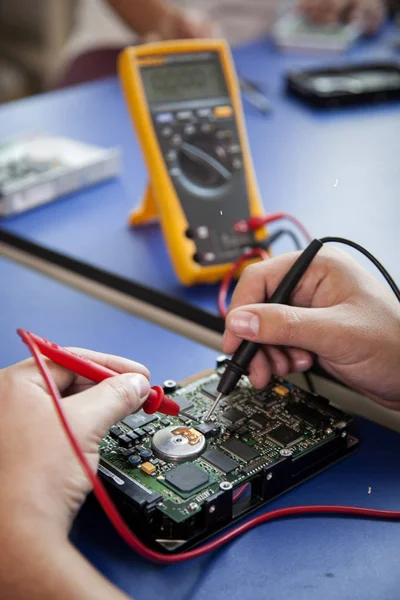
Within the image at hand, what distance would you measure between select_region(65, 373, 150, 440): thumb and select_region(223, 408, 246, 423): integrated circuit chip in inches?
4.9

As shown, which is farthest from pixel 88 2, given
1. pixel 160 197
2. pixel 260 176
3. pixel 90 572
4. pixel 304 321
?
pixel 90 572

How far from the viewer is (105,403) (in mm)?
770

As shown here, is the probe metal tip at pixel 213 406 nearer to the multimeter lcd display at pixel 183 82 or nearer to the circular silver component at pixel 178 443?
the circular silver component at pixel 178 443

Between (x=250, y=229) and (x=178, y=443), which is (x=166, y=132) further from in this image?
(x=178, y=443)

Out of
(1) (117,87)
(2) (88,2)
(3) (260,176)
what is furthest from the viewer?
(2) (88,2)

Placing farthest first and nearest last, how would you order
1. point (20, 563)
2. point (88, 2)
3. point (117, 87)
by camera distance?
point (88, 2), point (117, 87), point (20, 563)

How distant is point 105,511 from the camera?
2.57ft

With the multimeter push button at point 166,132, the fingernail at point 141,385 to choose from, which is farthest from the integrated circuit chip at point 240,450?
the multimeter push button at point 166,132

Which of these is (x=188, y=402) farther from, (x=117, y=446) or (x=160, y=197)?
(x=160, y=197)

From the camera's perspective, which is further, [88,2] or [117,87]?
[88,2]

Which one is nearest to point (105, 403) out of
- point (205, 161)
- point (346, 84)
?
point (205, 161)

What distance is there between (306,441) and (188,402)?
141 mm

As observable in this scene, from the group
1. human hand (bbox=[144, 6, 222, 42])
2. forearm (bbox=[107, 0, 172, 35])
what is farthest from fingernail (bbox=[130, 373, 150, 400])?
forearm (bbox=[107, 0, 172, 35])

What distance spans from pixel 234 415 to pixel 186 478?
5.3 inches
